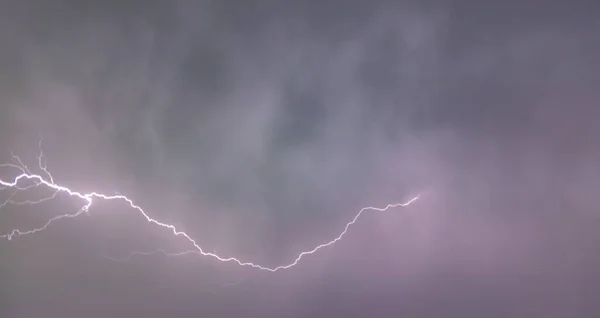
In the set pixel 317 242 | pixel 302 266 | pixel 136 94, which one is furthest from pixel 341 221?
pixel 136 94

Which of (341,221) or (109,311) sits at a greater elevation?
(341,221)

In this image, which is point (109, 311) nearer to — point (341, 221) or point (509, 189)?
point (341, 221)

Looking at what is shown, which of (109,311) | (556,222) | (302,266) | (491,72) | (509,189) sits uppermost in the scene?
(491,72)

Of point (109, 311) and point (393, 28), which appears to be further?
point (393, 28)

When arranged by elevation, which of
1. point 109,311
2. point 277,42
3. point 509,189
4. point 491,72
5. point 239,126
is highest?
point 277,42

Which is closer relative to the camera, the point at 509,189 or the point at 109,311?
the point at 109,311

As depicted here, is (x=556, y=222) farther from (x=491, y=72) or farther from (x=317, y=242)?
(x=317, y=242)

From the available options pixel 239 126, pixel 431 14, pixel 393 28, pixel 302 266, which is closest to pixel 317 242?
pixel 302 266

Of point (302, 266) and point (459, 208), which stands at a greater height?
point (459, 208)
